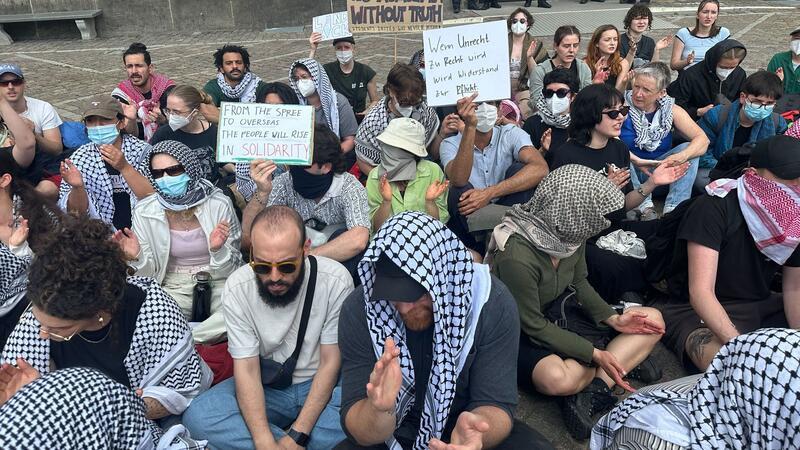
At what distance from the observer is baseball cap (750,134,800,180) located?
3469 mm

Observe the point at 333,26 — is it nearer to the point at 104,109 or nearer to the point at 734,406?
the point at 104,109

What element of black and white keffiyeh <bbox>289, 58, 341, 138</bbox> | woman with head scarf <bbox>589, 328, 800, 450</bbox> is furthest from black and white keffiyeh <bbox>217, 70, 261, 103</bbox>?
woman with head scarf <bbox>589, 328, 800, 450</bbox>

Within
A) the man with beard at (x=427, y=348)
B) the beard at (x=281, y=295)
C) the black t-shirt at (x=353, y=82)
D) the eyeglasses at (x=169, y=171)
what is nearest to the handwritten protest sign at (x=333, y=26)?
the black t-shirt at (x=353, y=82)

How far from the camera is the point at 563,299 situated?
376cm

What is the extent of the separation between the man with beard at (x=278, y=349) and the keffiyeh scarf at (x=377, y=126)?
7.36 ft

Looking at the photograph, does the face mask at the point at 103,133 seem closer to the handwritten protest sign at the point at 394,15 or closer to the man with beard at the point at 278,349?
the man with beard at the point at 278,349

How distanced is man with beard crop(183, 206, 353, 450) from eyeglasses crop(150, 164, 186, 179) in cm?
108

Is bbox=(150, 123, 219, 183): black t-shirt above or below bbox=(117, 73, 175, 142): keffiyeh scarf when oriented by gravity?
below

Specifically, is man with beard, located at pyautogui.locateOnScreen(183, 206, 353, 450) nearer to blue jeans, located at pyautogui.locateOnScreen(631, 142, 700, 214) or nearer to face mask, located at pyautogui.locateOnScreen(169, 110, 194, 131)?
face mask, located at pyautogui.locateOnScreen(169, 110, 194, 131)

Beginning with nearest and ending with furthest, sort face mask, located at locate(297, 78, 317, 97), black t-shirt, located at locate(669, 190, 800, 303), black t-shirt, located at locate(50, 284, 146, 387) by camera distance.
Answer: black t-shirt, located at locate(50, 284, 146, 387) < black t-shirt, located at locate(669, 190, 800, 303) < face mask, located at locate(297, 78, 317, 97)

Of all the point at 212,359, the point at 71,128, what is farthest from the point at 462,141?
the point at 71,128

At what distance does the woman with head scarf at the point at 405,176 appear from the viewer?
14.8 feet

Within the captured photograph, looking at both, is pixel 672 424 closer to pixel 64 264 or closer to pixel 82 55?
pixel 64 264

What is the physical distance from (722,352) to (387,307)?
1.24 metres
